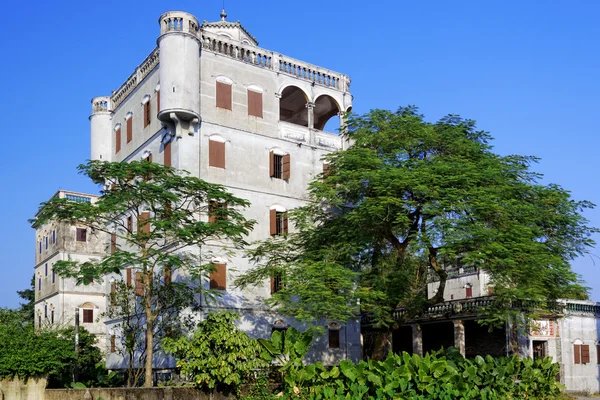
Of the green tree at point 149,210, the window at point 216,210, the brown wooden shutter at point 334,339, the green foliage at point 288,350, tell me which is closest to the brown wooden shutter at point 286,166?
the window at point 216,210

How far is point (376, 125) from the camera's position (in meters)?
30.3

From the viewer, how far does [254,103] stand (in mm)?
33875

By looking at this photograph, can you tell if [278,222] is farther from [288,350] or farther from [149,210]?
[288,350]

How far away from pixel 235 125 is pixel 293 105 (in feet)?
25.1

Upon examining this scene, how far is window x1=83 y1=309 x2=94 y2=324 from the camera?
47966 mm

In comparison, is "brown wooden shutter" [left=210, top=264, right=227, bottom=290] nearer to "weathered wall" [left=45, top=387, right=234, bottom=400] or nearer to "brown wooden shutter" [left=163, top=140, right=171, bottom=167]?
"brown wooden shutter" [left=163, top=140, right=171, bottom=167]

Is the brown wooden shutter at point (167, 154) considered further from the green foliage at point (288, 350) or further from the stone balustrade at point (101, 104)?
the green foliage at point (288, 350)

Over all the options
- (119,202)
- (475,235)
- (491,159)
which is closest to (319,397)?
(475,235)

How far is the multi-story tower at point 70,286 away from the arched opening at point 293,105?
15.9 m

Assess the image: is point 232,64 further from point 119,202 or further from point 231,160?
point 119,202

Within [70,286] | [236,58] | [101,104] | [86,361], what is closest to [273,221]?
[236,58]

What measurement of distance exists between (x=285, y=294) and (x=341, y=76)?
50.0 feet

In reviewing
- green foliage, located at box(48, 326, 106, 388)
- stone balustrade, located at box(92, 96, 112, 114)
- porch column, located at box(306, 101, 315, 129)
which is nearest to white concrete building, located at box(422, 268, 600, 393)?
porch column, located at box(306, 101, 315, 129)

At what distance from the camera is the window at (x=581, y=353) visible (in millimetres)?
34812
